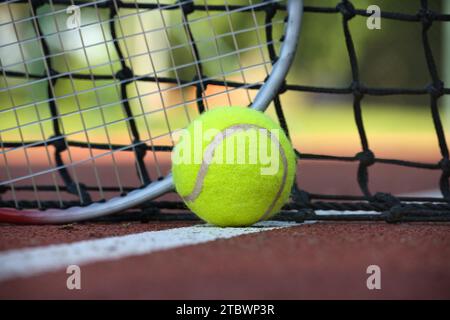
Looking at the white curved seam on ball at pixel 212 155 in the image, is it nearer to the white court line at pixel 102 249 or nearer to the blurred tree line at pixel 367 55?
the white court line at pixel 102 249

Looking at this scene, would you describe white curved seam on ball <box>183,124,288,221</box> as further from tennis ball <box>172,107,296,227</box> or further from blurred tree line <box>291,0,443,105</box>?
blurred tree line <box>291,0,443,105</box>

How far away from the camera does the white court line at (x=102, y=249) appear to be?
1363 mm

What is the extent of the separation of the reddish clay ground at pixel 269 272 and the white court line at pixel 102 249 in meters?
0.05

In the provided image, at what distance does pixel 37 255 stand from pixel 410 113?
9.33 meters

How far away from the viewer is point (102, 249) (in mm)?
1548

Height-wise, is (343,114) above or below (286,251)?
above

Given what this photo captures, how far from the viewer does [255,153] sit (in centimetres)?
174

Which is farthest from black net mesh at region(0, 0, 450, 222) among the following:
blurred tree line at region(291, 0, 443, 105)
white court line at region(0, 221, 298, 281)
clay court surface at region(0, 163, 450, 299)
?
blurred tree line at region(291, 0, 443, 105)

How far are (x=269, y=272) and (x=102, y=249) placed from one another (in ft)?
1.31

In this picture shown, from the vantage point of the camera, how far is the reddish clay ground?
3.91ft

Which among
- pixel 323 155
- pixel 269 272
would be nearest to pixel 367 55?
pixel 323 155

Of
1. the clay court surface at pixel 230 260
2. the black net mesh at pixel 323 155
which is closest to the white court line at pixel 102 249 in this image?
the clay court surface at pixel 230 260
